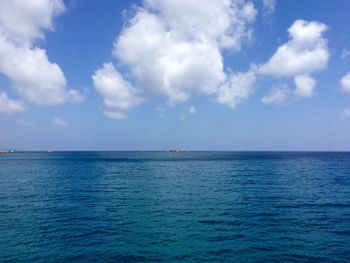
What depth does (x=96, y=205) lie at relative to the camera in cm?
3694

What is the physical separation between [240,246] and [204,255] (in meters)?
3.44

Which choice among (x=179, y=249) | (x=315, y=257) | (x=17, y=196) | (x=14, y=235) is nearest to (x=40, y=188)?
(x=17, y=196)

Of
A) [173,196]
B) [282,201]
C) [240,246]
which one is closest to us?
[240,246]

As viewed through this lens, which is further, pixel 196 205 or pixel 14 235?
pixel 196 205

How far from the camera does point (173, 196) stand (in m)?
43.3

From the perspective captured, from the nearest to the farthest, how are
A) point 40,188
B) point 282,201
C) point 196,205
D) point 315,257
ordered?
point 315,257, point 196,205, point 282,201, point 40,188

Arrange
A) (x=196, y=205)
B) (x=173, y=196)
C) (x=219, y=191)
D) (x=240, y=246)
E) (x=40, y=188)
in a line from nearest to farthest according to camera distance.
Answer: (x=240, y=246), (x=196, y=205), (x=173, y=196), (x=219, y=191), (x=40, y=188)

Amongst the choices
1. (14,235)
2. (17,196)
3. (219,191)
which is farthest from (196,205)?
(17,196)

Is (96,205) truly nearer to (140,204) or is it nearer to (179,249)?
(140,204)

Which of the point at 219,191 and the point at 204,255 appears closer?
the point at 204,255

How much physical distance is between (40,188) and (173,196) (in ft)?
83.5

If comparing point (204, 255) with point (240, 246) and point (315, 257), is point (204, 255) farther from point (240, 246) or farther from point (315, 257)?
point (315, 257)

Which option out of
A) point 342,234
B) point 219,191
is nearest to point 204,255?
point 342,234

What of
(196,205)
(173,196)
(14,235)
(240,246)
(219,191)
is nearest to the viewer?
(240,246)
